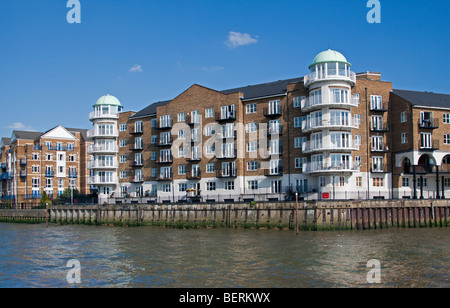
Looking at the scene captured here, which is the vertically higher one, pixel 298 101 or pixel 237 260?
pixel 298 101

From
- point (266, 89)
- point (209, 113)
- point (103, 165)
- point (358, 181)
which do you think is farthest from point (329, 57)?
point (103, 165)

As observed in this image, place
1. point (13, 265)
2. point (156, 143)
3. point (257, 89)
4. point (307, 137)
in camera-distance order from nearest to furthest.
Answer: point (13, 265)
point (307, 137)
point (257, 89)
point (156, 143)

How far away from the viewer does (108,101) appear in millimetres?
82750

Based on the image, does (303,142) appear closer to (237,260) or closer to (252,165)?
(252,165)

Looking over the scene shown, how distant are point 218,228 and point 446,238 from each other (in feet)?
77.8

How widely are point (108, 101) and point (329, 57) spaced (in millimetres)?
41332

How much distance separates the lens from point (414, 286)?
2361cm

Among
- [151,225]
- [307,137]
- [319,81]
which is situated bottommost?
[151,225]

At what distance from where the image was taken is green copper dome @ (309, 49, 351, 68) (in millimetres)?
56719

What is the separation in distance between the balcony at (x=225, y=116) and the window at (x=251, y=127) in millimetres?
2062

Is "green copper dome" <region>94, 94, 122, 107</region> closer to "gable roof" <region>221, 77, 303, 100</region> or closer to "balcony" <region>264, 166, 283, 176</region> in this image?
"gable roof" <region>221, 77, 303, 100</region>

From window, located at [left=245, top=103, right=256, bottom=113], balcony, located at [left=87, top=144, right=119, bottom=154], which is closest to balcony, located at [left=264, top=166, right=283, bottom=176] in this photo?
window, located at [left=245, top=103, right=256, bottom=113]
